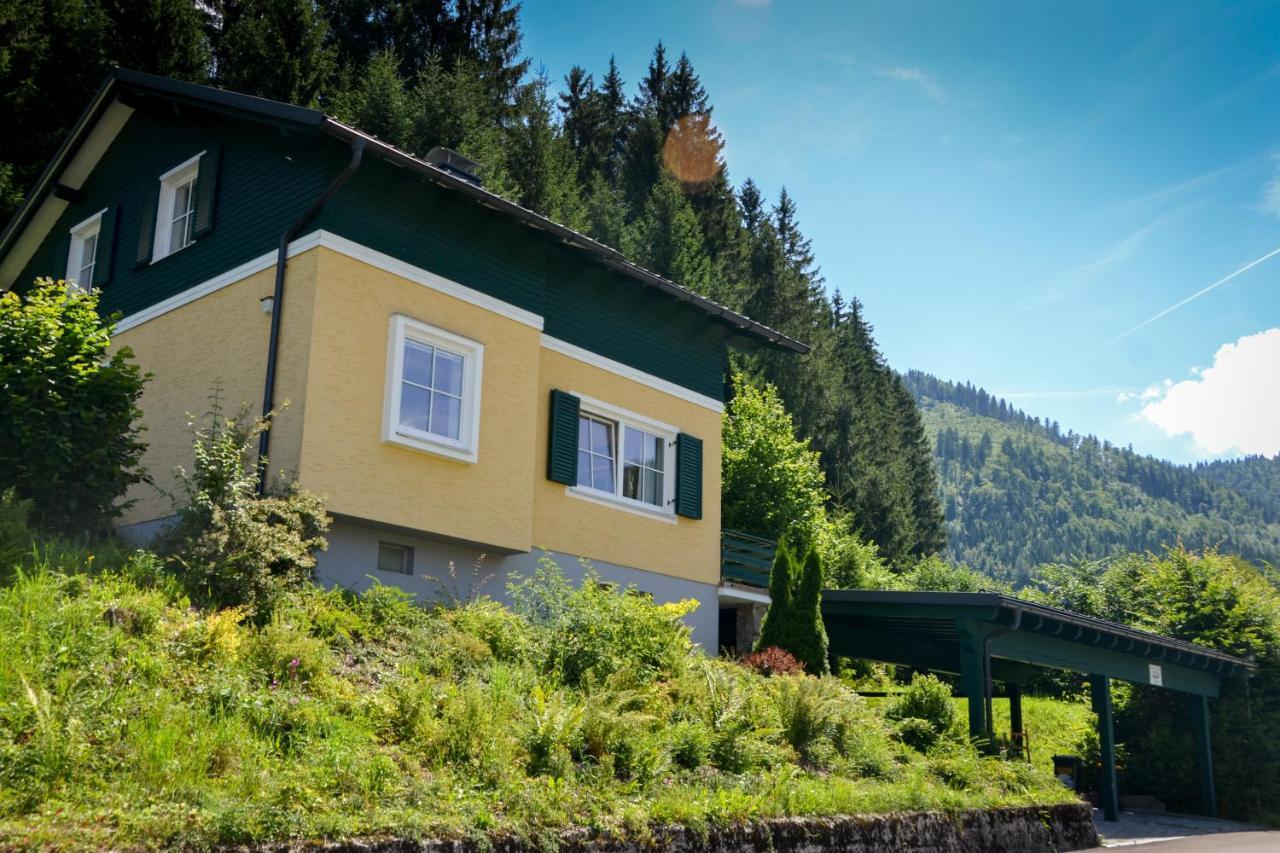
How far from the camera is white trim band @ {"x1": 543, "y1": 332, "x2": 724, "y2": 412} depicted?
16750 millimetres

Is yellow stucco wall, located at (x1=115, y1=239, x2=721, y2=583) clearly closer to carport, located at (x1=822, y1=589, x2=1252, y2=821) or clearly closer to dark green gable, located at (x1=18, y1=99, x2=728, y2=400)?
dark green gable, located at (x1=18, y1=99, x2=728, y2=400)

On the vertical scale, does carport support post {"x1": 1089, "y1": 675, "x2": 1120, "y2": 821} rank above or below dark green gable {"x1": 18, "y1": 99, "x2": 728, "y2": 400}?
below

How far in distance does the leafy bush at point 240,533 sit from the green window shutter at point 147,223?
548cm

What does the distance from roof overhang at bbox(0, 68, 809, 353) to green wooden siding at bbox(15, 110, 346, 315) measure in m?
0.29

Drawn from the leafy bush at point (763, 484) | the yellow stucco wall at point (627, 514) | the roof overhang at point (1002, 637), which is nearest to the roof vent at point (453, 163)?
the yellow stucco wall at point (627, 514)

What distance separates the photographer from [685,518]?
60.3 ft

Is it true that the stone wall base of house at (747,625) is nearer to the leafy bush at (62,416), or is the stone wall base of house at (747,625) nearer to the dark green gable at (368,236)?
the dark green gable at (368,236)

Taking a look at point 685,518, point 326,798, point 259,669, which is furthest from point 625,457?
point 326,798

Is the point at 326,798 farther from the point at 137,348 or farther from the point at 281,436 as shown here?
the point at 137,348

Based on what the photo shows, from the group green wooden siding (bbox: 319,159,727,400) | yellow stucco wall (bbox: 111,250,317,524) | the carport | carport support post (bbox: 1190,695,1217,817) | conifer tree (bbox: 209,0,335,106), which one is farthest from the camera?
conifer tree (bbox: 209,0,335,106)

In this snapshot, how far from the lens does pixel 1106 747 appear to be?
60.5ft

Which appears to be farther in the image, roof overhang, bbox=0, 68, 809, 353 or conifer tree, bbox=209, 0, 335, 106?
conifer tree, bbox=209, 0, 335, 106

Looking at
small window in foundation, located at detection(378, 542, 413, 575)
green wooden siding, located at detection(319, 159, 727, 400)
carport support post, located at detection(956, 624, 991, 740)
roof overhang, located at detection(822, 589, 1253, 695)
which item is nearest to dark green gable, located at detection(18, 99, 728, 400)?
green wooden siding, located at detection(319, 159, 727, 400)

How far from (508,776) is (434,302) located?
24.8 ft
